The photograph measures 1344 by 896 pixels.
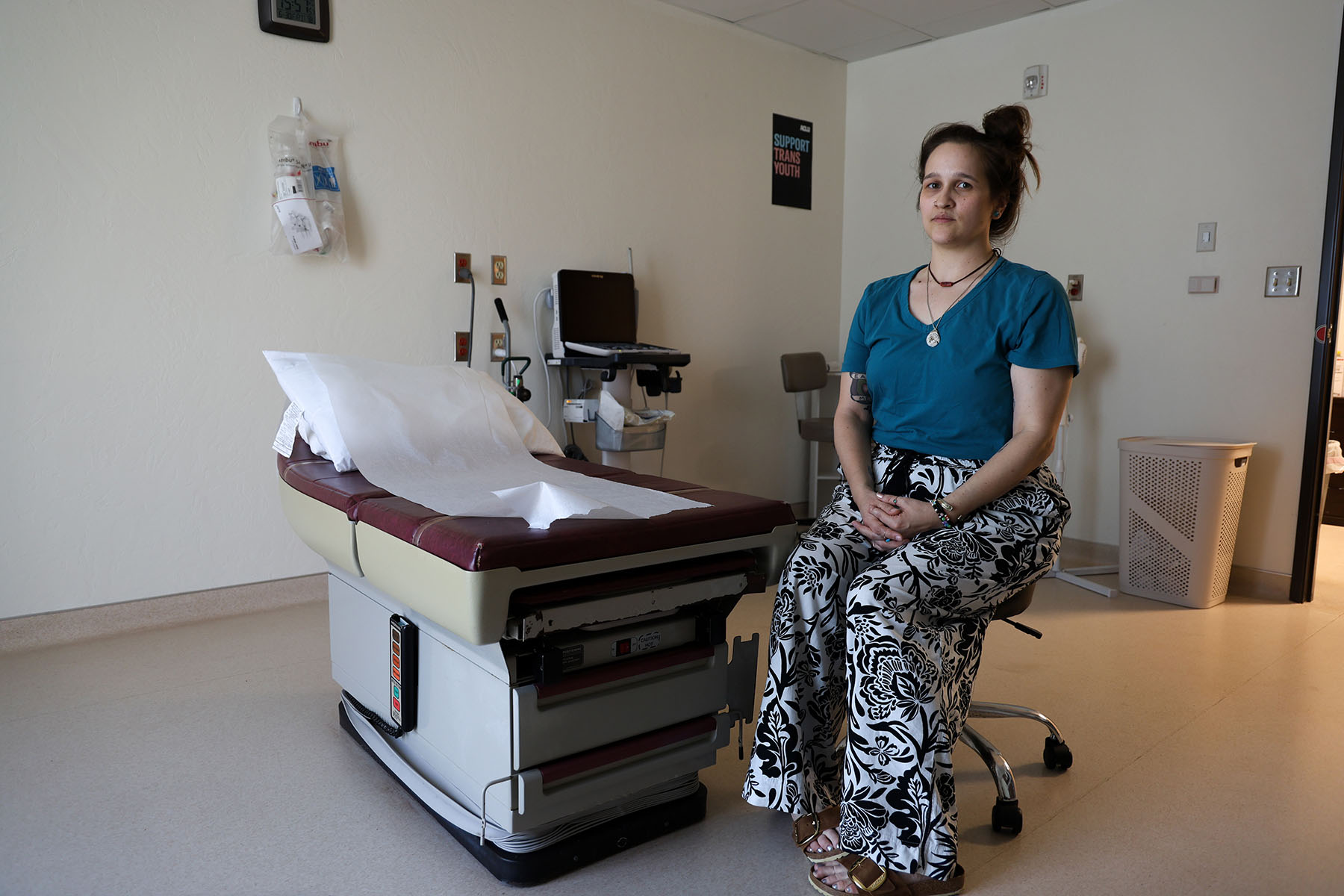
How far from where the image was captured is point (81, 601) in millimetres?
2920

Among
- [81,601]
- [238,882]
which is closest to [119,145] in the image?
[81,601]

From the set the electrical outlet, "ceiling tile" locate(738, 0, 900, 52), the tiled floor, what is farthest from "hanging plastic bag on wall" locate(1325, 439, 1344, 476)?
"ceiling tile" locate(738, 0, 900, 52)

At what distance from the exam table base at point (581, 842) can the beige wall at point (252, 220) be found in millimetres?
1711

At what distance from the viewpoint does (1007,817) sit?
5.93 ft

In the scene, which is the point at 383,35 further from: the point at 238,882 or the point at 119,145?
the point at 238,882

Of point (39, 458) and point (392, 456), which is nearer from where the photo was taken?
point (392, 456)

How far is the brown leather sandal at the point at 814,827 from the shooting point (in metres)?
1.64

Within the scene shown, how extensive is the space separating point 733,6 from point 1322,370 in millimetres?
2811

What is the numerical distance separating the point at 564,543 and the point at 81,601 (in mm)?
2262

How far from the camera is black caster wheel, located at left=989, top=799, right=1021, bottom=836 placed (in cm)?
181

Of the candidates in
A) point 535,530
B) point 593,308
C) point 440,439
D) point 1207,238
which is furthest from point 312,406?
point 1207,238

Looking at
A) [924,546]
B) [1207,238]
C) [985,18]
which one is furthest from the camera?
[985,18]

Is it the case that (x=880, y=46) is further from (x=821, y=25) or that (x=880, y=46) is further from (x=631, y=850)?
(x=631, y=850)

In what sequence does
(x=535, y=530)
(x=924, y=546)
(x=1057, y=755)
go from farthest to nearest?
(x=1057, y=755) → (x=924, y=546) → (x=535, y=530)
